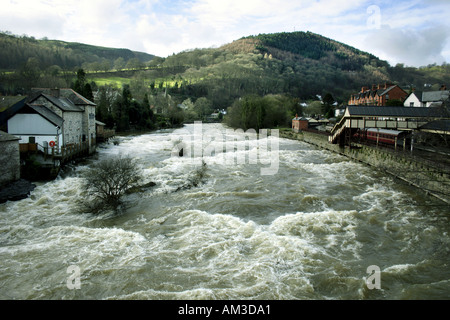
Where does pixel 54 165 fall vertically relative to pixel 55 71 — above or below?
below

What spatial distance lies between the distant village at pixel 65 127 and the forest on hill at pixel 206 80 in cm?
2058

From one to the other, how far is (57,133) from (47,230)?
13.5m

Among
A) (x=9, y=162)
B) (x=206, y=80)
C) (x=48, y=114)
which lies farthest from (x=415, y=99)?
(x=206, y=80)

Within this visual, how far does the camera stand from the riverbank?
52.1ft

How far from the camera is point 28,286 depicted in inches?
331

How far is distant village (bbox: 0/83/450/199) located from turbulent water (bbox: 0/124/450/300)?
3408 millimetres

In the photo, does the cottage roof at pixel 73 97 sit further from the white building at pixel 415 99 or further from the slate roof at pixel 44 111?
the white building at pixel 415 99

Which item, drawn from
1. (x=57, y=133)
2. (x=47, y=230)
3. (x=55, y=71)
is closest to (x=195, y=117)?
(x=55, y=71)

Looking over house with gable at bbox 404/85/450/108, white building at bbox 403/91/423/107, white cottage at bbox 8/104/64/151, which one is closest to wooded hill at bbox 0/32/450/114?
white building at bbox 403/91/423/107

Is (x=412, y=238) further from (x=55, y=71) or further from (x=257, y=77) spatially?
(x=257, y=77)

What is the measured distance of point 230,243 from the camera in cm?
1071

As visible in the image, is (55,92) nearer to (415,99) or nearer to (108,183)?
(108,183)

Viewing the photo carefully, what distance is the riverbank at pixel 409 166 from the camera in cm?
1587

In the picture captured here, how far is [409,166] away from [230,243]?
14222 mm
